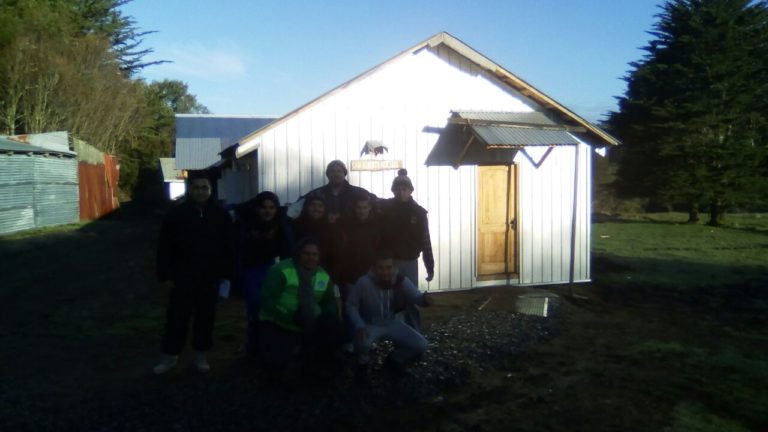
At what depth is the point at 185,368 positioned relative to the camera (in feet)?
21.3

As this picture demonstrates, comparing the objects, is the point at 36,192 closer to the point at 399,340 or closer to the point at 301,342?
the point at 301,342

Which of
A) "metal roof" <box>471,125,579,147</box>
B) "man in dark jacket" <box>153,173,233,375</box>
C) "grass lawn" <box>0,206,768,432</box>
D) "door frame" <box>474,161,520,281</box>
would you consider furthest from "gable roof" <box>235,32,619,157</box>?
"man in dark jacket" <box>153,173,233,375</box>

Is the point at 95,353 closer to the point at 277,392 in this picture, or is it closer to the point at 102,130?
the point at 277,392

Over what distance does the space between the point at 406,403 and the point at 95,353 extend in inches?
138

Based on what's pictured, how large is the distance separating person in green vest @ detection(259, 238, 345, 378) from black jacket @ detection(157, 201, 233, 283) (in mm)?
553

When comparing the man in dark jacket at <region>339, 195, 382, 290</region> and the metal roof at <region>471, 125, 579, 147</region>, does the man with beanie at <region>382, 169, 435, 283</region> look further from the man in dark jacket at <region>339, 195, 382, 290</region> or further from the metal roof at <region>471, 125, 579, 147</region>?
the metal roof at <region>471, 125, 579, 147</region>

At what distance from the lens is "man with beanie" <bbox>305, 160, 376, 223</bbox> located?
6.89 meters

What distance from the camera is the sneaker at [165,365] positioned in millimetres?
6293

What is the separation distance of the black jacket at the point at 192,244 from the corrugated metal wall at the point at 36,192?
619 inches

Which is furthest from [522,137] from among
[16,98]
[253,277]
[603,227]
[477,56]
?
[16,98]

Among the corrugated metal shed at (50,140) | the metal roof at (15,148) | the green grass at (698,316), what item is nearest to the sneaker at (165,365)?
the green grass at (698,316)

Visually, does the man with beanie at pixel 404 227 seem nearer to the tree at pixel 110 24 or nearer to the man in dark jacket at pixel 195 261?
the man in dark jacket at pixel 195 261

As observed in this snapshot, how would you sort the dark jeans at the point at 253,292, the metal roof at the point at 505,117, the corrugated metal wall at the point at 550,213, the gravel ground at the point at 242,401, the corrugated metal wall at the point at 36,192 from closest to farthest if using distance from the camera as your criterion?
1. the gravel ground at the point at 242,401
2. the dark jeans at the point at 253,292
3. the metal roof at the point at 505,117
4. the corrugated metal wall at the point at 550,213
5. the corrugated metal wall at the point at 36,192

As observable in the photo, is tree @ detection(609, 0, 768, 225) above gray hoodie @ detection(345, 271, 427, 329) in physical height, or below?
above
